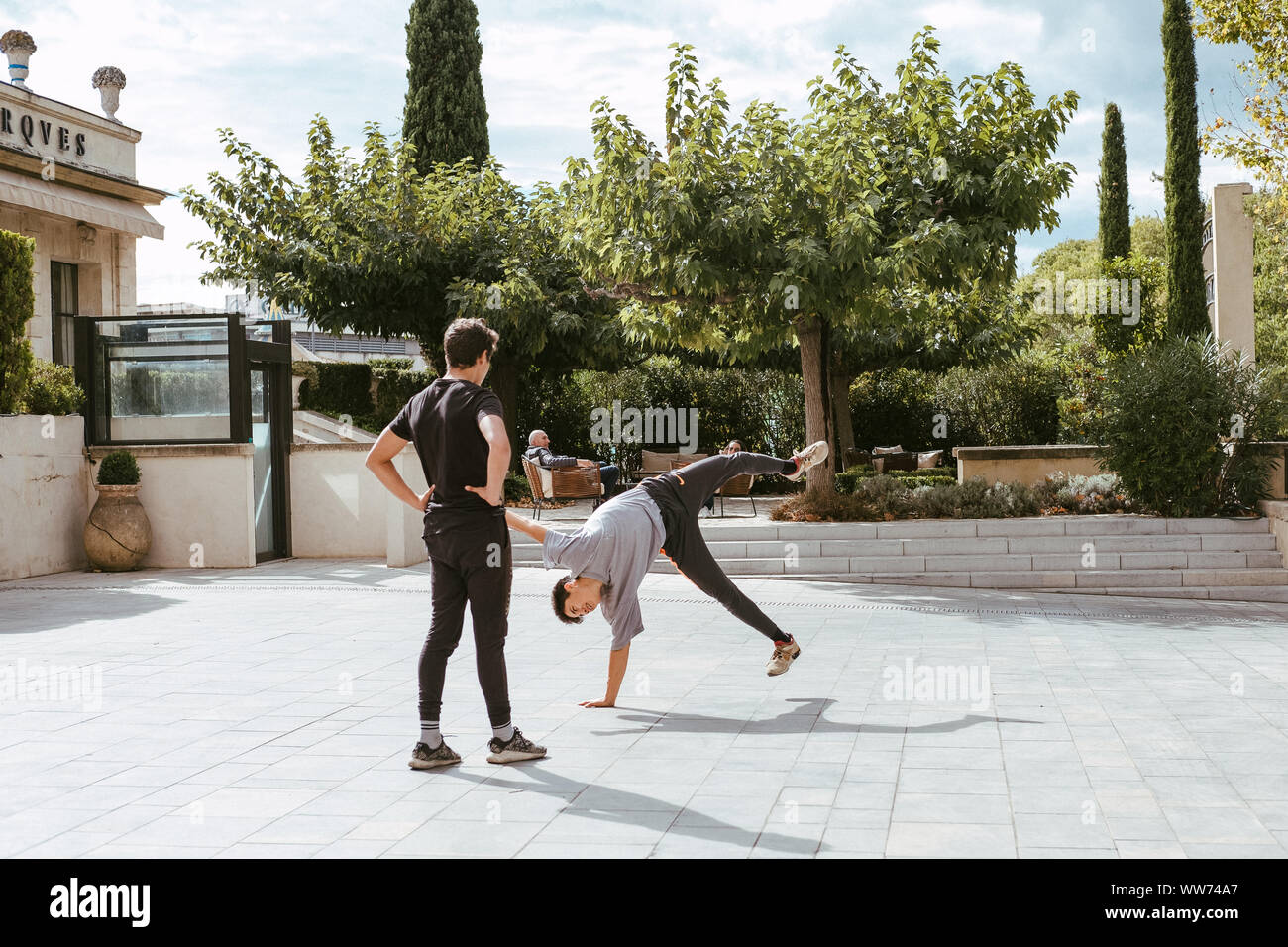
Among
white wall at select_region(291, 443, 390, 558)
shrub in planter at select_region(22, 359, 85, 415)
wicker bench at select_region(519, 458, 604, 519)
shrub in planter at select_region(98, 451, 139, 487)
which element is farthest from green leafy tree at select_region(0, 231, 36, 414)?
wicker bench at select_region(519, 458, 604, 519)

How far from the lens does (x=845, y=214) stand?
483 inches

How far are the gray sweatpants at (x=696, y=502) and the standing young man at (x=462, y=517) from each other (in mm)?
1431

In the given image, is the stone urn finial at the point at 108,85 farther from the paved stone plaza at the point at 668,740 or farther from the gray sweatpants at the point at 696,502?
the gray sweatpants at the point at 696,502

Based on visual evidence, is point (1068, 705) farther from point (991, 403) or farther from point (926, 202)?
point (991, 403)

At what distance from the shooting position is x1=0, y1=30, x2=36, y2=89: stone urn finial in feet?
60.3

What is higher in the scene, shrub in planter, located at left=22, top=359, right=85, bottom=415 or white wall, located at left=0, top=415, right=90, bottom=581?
shrub in planter, located at left=22, top=359, right=85, bottom=415

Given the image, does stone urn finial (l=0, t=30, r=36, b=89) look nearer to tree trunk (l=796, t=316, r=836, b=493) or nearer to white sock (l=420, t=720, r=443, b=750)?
tree trunk (l=796, t=316, r=836, b=493)

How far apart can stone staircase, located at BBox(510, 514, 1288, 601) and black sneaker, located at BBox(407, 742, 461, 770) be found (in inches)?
307

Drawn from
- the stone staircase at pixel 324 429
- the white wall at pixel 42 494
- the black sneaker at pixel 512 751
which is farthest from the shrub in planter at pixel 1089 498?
the stone staircase at pixel 324 429

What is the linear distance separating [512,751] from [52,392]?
10.5 m

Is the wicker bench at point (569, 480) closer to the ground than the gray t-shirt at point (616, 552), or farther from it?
farther from it

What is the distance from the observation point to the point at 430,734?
5.07 meters

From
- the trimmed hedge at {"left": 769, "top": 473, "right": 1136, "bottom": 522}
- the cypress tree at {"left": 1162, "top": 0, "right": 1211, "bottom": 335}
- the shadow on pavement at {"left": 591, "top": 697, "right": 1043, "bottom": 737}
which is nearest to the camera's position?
the shadow on pavement at {"left": 591, "top": 697, "right": 1043, "bottom": 737}

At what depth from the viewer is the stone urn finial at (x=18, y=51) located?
18391mm
